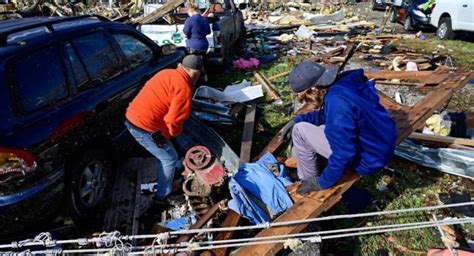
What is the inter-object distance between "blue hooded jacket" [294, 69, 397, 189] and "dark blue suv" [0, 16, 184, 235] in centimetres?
236

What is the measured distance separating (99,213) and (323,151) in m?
2.45

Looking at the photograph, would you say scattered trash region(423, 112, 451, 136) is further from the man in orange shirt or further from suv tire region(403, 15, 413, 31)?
suv tire region(403, 15, 413, 31)

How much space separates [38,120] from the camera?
3.45 metres

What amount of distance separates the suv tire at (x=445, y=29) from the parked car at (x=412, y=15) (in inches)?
32.0

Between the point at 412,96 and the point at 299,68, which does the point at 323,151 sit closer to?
the point at 299,68

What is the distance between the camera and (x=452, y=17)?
40.3 feet

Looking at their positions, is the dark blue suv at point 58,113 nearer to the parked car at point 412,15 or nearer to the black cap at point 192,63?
the black cap at point 192,63

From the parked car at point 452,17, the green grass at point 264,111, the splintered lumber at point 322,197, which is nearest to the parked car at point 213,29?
the green grass at point 264,111

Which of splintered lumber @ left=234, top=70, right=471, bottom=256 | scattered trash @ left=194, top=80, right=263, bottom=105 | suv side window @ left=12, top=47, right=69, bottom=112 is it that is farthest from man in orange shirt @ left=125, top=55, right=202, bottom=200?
scattered trash @ left=194, top=80, right=263, bottom=105

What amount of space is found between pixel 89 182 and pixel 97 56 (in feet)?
4.63

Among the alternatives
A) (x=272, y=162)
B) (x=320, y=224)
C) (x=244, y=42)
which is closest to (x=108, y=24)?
(x=272, y=162)

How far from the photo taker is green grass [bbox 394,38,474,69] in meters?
10.1

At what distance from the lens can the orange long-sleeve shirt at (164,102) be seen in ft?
12.8

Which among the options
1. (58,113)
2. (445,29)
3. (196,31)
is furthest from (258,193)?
(445,29)
